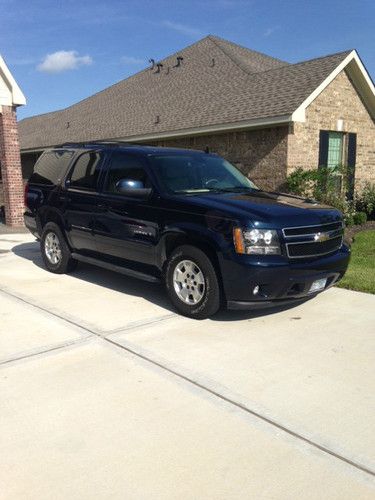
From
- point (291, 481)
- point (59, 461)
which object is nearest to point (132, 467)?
point (59, 461)

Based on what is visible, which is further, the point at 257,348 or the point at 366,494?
the point at 257,348

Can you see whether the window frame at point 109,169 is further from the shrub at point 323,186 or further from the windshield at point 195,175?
the shrub at point 323,186

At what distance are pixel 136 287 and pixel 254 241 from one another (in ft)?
7.85

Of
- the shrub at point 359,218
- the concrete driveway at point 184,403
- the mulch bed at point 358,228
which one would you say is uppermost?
the shrub at point 359,218

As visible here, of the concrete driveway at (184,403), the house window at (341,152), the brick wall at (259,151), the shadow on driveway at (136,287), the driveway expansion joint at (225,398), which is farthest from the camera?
the house window at (341,152)

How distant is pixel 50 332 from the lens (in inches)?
188

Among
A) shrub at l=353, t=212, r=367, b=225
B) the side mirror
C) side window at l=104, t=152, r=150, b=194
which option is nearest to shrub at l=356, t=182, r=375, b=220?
shrub at l=353, t=212, r=367, b=225

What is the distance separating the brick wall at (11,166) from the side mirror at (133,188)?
8.88 meters

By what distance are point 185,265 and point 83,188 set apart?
226 centimetres

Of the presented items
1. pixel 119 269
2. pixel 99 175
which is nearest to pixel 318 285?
pixel 119 269

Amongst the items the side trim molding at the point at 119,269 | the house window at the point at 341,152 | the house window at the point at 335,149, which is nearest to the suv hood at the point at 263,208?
the side trim molding at the point at 119,269

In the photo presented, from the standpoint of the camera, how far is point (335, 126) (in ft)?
45.1

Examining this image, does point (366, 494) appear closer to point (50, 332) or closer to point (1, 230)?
point (50, 332)

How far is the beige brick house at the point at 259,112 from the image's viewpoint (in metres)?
12.7
